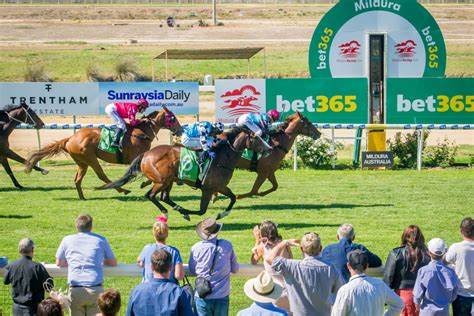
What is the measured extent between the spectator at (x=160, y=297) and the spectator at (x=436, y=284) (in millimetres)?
2079

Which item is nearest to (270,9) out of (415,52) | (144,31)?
(144,31)

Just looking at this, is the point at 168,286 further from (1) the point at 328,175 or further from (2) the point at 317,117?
(2) the point at 317,117

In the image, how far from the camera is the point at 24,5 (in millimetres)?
79750

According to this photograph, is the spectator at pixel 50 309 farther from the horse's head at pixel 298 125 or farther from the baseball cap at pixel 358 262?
the horse's head at pixel 298 125

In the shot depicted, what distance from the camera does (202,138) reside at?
14977 millimetres

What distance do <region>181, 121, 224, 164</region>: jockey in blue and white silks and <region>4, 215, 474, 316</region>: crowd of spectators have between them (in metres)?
6.45

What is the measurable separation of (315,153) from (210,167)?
7.69 metres

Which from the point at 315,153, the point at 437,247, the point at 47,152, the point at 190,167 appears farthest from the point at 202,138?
the point at 315,153

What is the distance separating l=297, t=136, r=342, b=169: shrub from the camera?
872 inches

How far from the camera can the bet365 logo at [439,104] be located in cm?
2312

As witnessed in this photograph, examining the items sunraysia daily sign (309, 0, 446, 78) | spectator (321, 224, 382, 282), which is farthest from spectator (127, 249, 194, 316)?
sunraysia daily sign (309, 0, 446, 78)

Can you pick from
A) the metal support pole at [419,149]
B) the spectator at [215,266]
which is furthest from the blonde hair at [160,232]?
the metal support pole at [419,149]

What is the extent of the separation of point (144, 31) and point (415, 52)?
42193 millimetres

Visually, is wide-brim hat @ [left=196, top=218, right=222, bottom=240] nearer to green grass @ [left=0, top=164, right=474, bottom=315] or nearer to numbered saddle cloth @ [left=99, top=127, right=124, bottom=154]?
green grass @ [left=0, top=164, right=474, bottom=315]
